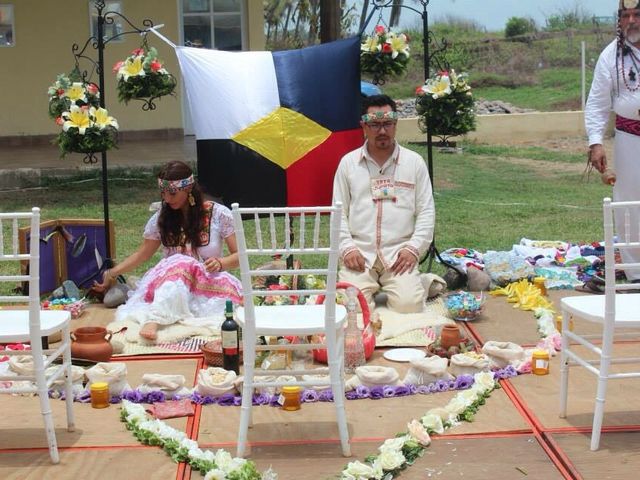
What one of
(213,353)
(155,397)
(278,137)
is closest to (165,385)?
(155,397)

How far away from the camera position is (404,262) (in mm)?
6043

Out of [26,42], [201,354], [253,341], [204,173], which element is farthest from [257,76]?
[26,42]

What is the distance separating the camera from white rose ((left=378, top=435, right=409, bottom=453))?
155 inches

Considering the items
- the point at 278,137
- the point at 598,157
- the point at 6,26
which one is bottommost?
the point at 598,157

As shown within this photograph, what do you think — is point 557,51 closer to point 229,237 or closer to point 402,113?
point 402,113

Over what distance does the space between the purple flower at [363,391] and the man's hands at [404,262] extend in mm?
1446

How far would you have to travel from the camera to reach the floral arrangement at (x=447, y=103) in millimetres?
6781

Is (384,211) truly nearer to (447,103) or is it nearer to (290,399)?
(447,103)

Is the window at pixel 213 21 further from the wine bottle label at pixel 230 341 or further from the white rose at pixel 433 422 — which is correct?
the white rose at pixel 433 422

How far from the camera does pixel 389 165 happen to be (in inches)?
249

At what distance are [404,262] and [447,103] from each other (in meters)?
1.38

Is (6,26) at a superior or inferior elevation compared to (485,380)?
superior

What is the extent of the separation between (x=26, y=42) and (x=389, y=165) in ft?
31.7

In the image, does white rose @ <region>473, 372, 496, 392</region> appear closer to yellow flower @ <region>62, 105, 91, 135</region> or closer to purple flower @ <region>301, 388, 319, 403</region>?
purple flower @ <region>301, 388, 319, 403</region>
